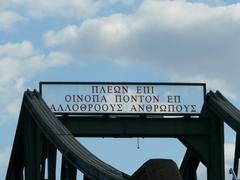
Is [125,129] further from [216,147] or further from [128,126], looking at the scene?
[216,147]

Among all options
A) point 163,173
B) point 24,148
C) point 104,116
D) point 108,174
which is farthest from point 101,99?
point 163,173

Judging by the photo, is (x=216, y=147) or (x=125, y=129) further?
(x=216, y=147)

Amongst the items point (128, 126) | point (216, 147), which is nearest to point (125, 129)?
point (128, 126)

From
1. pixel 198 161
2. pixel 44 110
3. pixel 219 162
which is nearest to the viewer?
pixel 44 110

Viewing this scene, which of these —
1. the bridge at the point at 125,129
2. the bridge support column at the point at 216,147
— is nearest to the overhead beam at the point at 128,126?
the bridge at the point at 125,129

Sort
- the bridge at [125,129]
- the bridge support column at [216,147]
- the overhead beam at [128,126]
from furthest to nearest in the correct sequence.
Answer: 1. the bridge support column at [216,147]
2. the overhead beam at [128,126]
3. the bridge at [125,129]

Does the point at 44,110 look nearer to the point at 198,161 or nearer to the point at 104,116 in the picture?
the point at 104,116

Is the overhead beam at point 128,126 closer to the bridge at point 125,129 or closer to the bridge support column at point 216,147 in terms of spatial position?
the bridge at point 125,129

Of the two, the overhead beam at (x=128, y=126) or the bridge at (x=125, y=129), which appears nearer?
the bridge at (x=125, y=129)

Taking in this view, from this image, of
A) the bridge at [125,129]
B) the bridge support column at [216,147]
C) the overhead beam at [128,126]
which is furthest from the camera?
the bridge support column at [216,147]

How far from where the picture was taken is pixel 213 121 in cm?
4941

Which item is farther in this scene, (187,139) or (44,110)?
(187,139)

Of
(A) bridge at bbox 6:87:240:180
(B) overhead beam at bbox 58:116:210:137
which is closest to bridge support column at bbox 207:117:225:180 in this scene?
(A) bridge at bbox 6:87:240:180

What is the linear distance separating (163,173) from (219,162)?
78.5 ft
